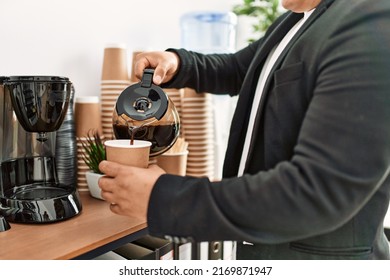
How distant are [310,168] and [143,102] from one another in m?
0.41

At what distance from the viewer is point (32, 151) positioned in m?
1.08

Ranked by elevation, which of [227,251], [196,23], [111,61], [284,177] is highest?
[196,23]

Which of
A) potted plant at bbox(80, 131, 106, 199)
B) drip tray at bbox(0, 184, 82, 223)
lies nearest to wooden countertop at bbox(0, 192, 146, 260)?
drip tray at bbox(0, 184, 82, 223)

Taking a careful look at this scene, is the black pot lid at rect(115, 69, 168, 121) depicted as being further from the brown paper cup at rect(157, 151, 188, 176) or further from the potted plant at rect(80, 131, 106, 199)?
the brown paper cup at rect(157, 151, 188, 176)

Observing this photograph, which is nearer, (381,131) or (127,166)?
(381,131)

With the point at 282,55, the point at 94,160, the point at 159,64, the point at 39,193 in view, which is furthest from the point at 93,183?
the point at 282,55

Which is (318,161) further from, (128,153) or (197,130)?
(197,130)

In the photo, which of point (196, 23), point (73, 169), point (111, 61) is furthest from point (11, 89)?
point (196, 23)

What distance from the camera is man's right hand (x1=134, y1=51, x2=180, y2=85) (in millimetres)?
964

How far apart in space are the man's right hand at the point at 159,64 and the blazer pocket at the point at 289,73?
1.00 ft

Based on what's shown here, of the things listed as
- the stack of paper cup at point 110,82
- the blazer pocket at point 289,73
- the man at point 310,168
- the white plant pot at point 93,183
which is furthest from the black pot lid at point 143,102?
the stack of paper cup at point 110,82
